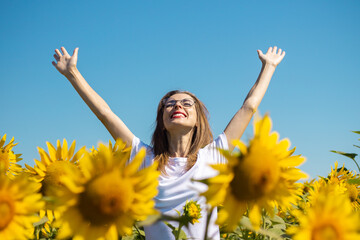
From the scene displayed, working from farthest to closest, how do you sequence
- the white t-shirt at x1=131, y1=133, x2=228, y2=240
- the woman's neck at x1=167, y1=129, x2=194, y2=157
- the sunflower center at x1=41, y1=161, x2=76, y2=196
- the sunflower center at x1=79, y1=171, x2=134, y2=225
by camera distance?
1. the woman's neck at x1=167, y1=129, x2=194, y2=157
2. the white t-shirt at x1=131, y1=133, x2=228, y2=240
3. the sunflower center at x1=41, y1=161, x2=76, y2=196
4. the sunflower center at x1=79, y1=171, x2=134, y2=225

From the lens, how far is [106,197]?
84 centimetres

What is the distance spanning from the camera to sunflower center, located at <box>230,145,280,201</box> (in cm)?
87

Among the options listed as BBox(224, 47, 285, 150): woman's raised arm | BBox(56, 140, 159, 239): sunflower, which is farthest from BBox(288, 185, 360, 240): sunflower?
BBox(224, 47, 285, 150): woman's raised arm

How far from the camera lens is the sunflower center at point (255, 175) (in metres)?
0.87

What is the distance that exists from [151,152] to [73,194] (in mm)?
2501

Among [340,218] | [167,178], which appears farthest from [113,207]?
[167,178]

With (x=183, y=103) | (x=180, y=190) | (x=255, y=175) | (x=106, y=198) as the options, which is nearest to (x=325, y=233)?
(x=255, y=175)

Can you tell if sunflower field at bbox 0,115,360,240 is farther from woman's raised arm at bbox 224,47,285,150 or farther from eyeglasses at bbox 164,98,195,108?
eyeglasses at bbox 164,98,195,108

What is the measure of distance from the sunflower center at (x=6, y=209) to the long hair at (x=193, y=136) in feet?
6.92

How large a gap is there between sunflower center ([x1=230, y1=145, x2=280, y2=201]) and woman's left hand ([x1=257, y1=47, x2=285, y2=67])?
2794 mm

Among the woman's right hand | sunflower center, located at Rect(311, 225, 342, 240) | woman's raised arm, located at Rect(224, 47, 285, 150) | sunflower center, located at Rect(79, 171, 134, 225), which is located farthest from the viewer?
woman's raised arm, located at Rect(224, 47, 285, 150)

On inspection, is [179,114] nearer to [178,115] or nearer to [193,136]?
[178,115]

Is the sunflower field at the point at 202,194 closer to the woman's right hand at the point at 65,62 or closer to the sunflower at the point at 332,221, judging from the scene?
the sunflower at the point at 332,221

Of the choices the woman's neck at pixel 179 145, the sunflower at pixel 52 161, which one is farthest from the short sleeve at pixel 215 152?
the sunflower at pixel 52 161
